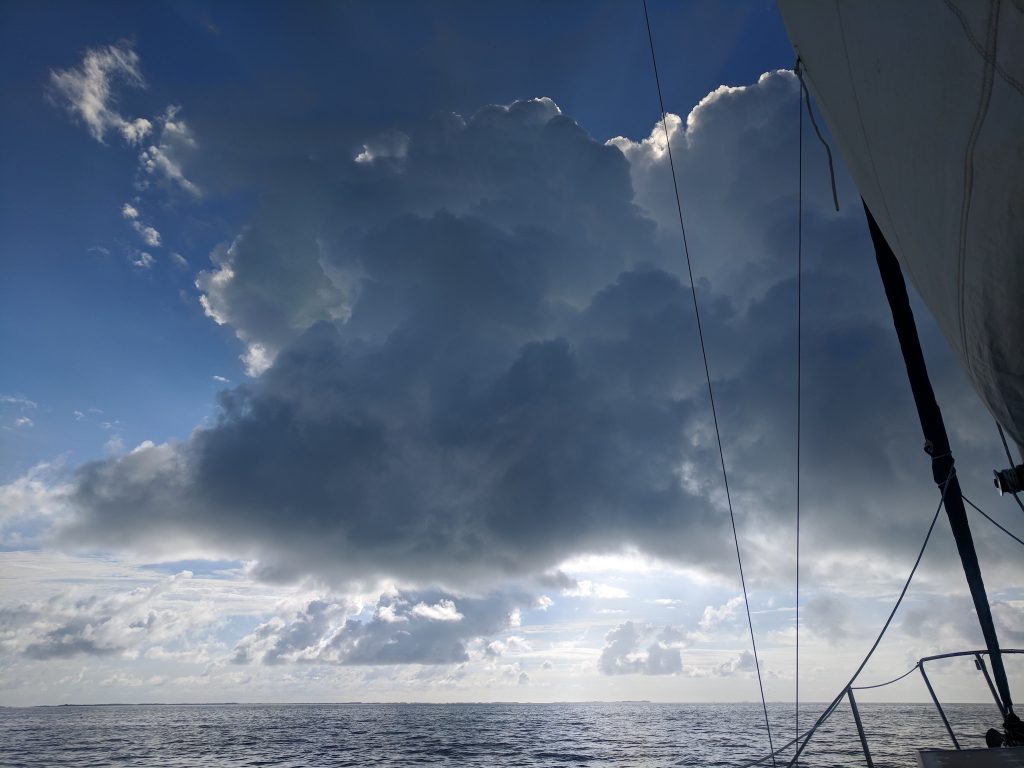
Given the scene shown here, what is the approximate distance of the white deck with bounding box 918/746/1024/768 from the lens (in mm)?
4773

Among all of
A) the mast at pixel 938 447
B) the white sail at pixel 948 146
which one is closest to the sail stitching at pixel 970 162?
the white sail at pixel 948 146

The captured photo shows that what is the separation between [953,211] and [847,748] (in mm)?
67790

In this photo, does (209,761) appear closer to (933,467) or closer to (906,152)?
(933,467)

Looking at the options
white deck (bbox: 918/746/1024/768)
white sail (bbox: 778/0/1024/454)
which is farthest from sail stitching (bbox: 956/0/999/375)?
white deck (bbox: 918/746/1024/768)

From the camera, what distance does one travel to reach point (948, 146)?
2520 millimetres

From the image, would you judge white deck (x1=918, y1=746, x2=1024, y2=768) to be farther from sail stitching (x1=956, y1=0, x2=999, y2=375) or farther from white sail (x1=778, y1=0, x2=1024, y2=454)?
sail stitching (x1=956, y1=0, x2=999, y2=375)

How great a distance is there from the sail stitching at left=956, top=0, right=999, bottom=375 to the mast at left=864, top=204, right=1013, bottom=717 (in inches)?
222

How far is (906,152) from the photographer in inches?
117

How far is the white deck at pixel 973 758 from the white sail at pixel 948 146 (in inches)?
132

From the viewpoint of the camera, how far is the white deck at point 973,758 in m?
4.77

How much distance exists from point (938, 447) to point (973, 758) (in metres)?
5.03

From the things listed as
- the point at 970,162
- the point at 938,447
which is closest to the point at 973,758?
the point at 938,447

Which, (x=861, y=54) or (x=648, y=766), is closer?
(x=861, y=54)

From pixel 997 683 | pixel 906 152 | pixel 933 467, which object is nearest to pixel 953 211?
pixel 906 152
